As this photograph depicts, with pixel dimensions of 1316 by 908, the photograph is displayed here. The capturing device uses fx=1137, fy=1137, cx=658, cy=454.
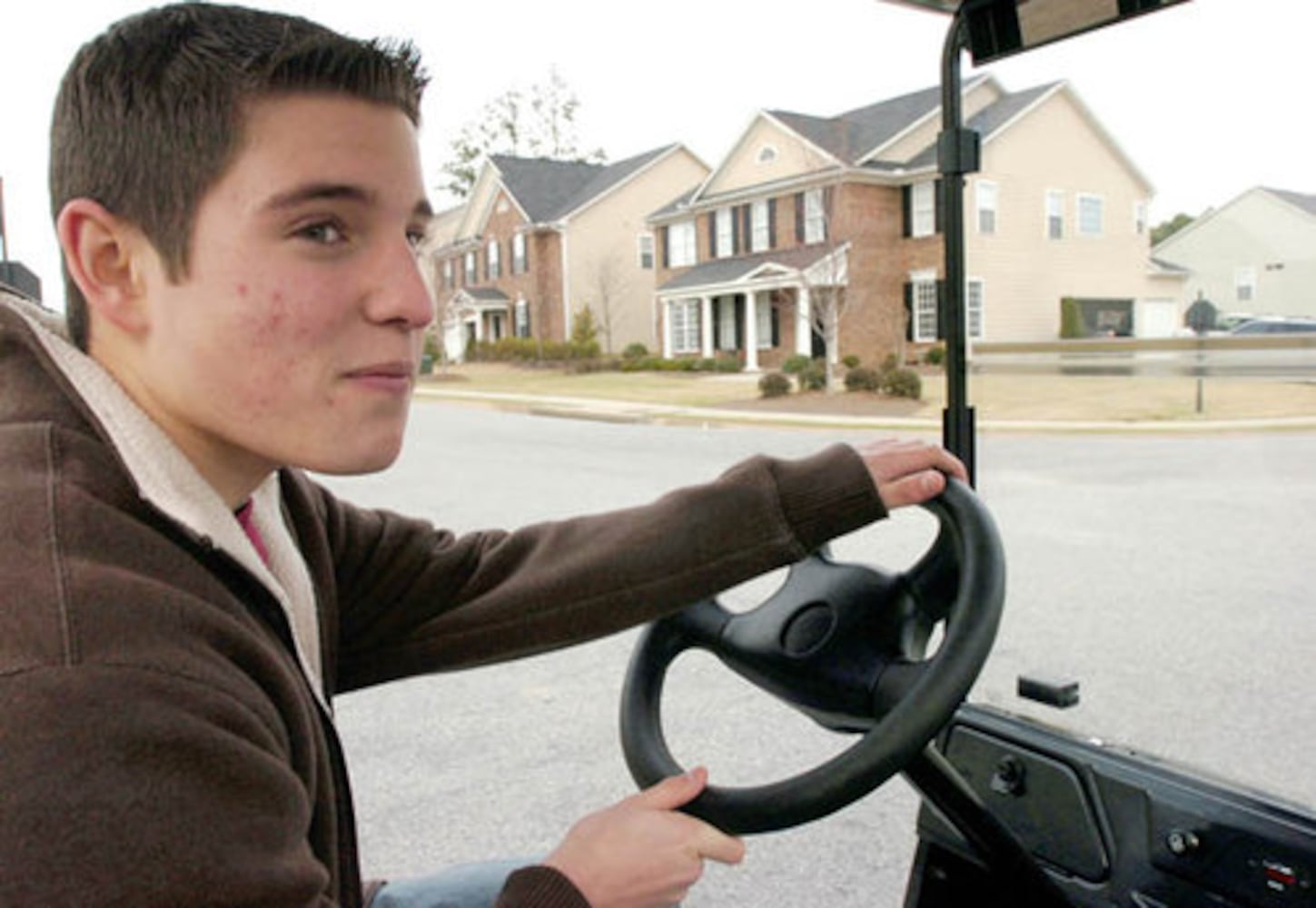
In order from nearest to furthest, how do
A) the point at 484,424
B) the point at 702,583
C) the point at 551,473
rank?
the point at 702,583, the point at 551,473, the point at 484,424

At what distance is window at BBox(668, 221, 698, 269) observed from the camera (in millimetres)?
25906

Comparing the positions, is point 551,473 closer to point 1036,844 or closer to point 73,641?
point 1036,844

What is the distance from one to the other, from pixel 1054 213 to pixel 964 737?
97cm

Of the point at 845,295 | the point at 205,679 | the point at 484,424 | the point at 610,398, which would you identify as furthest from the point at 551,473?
the point at 845,295

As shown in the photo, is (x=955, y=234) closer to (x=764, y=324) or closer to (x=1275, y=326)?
(x=1275, y=326)

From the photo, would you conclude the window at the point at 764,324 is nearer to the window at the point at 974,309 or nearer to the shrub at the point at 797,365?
the shrub at the point at 797,365

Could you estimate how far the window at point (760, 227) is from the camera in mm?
22203

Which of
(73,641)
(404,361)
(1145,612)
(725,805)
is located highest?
(404,361)

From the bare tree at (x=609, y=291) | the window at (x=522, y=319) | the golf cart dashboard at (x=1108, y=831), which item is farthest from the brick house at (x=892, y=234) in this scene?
the window at (x=522, y=319)

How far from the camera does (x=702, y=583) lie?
4.79ft

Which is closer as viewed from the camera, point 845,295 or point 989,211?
point 989,211

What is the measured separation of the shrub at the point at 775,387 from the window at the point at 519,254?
1665 cm

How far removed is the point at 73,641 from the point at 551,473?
23.9 feet

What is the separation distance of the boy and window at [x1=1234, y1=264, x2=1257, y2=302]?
2.64 feet
